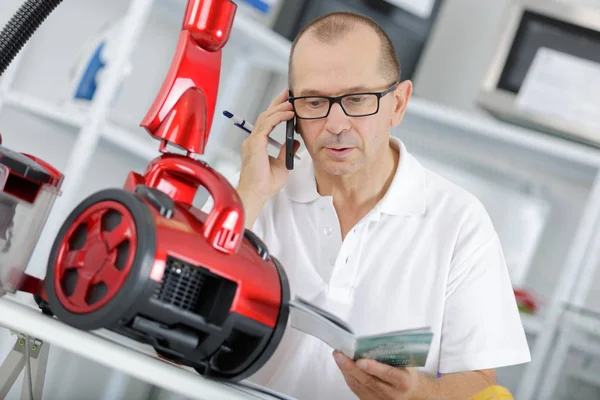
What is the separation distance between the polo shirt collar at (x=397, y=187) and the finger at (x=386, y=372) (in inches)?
22.3

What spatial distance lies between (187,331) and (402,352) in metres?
0.23

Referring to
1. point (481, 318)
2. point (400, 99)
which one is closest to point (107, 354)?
point (481, 318)

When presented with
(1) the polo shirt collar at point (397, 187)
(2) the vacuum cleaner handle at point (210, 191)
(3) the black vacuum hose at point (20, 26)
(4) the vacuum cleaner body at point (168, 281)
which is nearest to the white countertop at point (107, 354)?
(4) the vacuum cleaner body at point (168, 281)

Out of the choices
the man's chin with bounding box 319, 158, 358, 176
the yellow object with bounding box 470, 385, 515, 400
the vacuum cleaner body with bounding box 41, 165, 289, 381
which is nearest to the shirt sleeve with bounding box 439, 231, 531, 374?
the man's chin with bounding box 319, 158, 358, 176

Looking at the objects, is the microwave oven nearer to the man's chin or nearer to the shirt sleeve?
the shirt sleeve

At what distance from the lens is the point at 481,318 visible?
131 cm

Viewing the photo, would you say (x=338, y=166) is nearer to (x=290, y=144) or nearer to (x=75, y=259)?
(x=290, y=144)

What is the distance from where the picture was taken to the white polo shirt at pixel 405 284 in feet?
4.34

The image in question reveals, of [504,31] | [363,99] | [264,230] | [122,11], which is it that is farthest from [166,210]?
[504,31]

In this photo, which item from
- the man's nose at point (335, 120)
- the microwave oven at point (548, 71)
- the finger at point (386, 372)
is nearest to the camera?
the finger at point (386, 372)

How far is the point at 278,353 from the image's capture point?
139 cm

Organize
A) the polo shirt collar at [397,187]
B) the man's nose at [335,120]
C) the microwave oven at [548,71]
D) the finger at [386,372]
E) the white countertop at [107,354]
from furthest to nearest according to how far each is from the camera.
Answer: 1. the microwave oven at [548,71]
2. the polo shirt collar at [397,187]
3. the man's nose at [335,120]
4. the finger at [386,372]
5. the white countertop at [107,354]

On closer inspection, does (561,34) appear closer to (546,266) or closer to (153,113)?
(546,266)

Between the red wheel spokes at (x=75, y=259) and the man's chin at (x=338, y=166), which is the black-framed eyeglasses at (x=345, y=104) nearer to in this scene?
the man's chin at (x=338, y=166)
